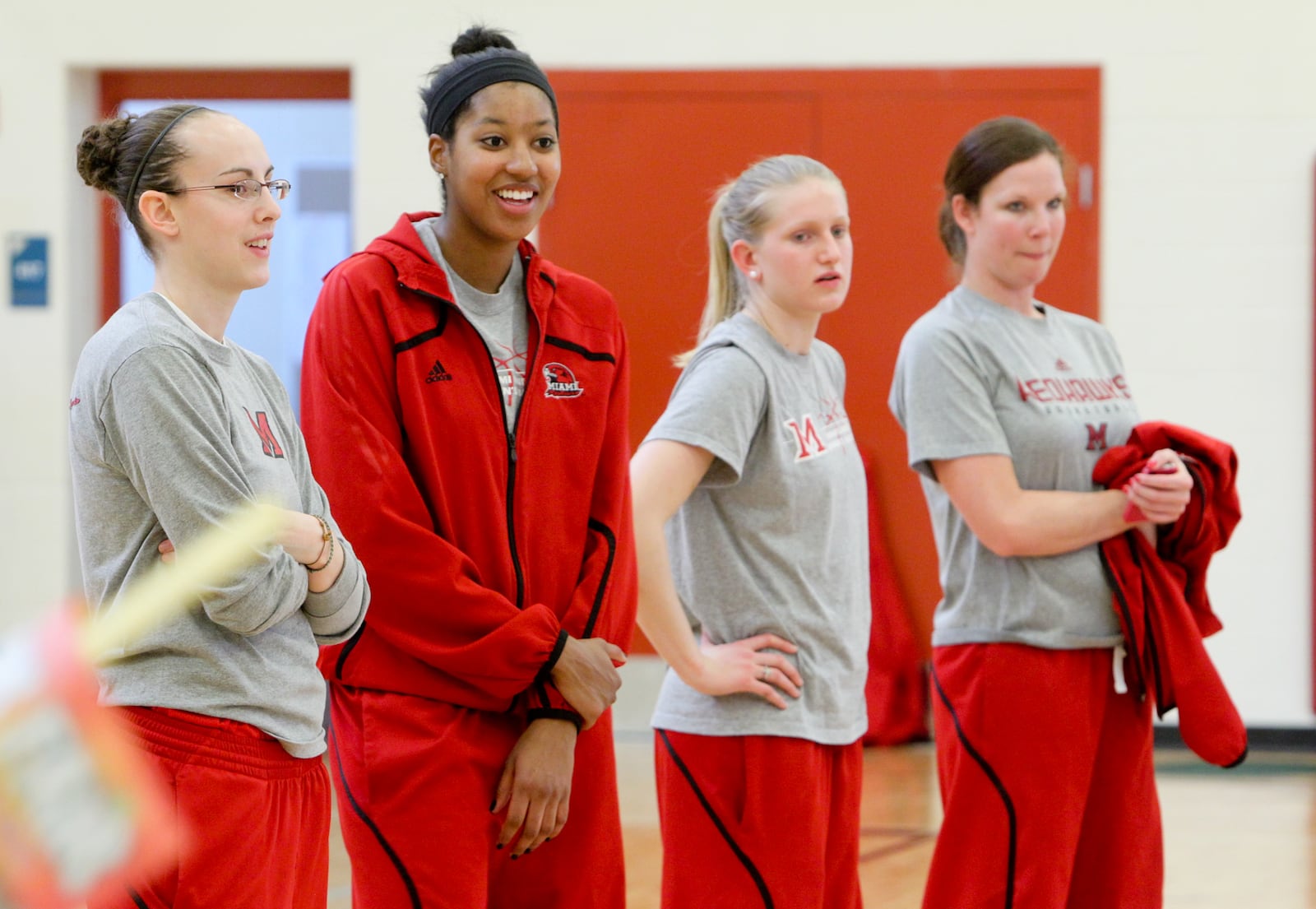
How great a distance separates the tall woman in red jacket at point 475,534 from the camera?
67.9 inches

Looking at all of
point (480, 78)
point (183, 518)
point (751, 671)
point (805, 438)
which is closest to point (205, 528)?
point (183, 518)

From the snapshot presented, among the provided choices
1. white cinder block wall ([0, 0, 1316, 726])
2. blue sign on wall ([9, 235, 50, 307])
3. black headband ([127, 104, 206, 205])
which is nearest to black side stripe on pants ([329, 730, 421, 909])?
black headband ([127, 104, 206, 205])

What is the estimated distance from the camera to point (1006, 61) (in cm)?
552

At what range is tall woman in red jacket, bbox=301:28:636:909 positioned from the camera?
5.65 ft

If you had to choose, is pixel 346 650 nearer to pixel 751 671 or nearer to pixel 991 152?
pixel 751 671

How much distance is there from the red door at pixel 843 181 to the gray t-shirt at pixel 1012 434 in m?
3.17

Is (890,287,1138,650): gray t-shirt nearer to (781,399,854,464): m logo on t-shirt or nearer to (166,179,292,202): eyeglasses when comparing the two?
(781,399,854,464): m logo on t-shirt

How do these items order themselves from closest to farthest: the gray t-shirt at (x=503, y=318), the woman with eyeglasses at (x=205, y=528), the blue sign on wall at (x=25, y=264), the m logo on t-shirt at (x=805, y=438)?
the woman with eyeglasses at (x=205, y=528), the gray t-shirt at (x=503, y=318), the m logo on t-shirt at (x=805, y=438), the blue sign on wall at (x=25, y=264)

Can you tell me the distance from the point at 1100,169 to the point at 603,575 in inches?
167

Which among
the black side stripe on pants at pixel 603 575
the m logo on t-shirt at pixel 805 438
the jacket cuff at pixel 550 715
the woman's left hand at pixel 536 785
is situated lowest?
the woman's left hand at pixel 536 785

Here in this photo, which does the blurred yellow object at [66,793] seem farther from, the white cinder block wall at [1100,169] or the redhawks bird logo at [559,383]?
the white cinder block wall at [1100,169]

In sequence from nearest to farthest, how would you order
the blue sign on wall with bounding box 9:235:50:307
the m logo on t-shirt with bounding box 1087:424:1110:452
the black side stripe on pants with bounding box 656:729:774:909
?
the black side stripe on pants with bounding box 656:729:774:909, the m logo on t-shirt with bounding box 1087:424:1110:452, the blue sign on wall with bounding box 9:235:50:307

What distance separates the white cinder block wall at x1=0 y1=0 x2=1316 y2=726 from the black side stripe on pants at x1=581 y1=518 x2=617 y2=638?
389 cm

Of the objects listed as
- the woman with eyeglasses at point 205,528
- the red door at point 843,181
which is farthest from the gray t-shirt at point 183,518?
the red door at point 843,181
